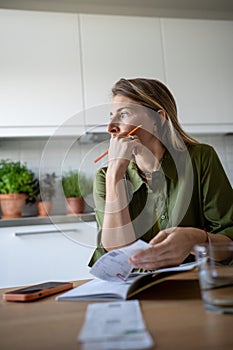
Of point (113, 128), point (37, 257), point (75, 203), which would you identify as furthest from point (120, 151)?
point (37, 257)

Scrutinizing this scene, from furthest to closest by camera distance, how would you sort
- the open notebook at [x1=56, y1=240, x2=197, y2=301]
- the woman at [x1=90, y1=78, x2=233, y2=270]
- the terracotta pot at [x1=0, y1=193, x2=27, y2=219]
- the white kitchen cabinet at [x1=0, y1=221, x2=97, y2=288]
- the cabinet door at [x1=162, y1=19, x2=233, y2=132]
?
the cabinet door at [x1=162, y1=19, x2=233, y2=132], the terracotta pot at [x1=0, y1=193, x2=27, y2=219], the white kitchen cabinet at [x1=0, y1=221, x2=97, y2=288], the woman at [x1=90, y1=78, x2=233, y2=270], the open notebook at [x1=56, y1=240, x2=197, y2=301]

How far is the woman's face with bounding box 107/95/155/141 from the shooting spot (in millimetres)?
1083

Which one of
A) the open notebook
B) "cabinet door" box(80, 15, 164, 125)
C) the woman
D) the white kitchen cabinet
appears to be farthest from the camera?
"cabinet door" box(80, 15, 164, 125)

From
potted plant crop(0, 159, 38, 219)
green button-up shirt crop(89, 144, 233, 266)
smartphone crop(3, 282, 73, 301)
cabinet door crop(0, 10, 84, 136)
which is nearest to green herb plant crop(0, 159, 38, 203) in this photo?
potted plant crop(0, 159, 38, 219)

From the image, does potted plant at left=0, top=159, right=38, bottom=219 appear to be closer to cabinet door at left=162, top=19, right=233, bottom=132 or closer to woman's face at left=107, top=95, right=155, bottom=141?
cabinet door at left=162, top=19, right=233, bottom=132

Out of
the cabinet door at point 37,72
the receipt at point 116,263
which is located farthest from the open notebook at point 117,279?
the cabinet door at point 37,72

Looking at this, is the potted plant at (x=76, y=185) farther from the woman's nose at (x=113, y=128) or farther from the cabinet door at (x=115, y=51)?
the cabinet door at (x=115, y=51)

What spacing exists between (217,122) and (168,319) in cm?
216

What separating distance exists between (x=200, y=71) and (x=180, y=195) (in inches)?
62.6

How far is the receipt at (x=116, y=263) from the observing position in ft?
2.21

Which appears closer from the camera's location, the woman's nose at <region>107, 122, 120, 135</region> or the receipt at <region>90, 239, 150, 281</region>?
the receipt at <region>90, 239, 150, 281</region>

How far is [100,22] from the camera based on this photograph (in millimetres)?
2377

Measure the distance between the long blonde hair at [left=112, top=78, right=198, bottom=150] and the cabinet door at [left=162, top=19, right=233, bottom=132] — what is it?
1233 mm

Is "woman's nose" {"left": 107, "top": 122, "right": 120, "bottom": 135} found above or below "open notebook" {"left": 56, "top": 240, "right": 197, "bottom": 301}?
above
